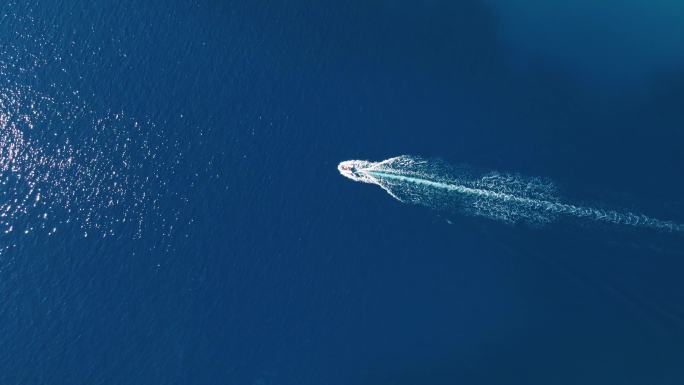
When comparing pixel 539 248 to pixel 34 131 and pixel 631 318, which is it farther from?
pixel 34 131

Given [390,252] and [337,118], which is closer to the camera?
[390,252]

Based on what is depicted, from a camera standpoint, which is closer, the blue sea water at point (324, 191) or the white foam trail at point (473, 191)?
the blue sea water at point (324, 191)

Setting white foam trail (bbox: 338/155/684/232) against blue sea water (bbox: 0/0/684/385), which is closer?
blue sea water (bbox: 0/0/684/385)

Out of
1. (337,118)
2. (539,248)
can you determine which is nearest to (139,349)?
(337,118)
